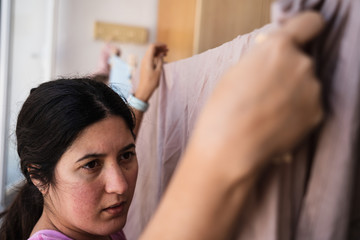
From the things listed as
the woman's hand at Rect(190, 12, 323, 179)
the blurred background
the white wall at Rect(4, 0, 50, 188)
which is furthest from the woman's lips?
the white wall at Rect(4, 0, 50, 188)

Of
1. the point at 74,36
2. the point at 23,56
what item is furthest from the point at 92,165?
the point at 74,36

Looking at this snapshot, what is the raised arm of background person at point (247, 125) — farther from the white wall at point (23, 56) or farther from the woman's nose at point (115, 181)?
the white wall at point (23, 56)

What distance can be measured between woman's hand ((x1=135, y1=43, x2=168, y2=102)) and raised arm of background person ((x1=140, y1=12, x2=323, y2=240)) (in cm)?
78

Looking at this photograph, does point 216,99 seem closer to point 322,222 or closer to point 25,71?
point 322,222

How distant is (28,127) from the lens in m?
0.83

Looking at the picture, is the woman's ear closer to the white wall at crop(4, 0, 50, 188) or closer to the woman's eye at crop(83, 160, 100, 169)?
the woman's eye at crop(83, 160, 100, 169)

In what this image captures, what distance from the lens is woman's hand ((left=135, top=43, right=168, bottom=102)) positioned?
1.06 m

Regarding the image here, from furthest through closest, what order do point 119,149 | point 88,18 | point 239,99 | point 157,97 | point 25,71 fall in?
point 88,18
point 25,71
point 157,97
point 119,149
point 239,99

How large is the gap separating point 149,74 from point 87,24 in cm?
195

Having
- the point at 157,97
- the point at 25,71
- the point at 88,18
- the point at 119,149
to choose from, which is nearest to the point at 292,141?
the point at 119,149

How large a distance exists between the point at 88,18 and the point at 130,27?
0.34 meters

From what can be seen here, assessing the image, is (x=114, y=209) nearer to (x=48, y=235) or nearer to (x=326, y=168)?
(x=48, y=235)

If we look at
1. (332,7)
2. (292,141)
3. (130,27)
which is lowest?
(292,141)

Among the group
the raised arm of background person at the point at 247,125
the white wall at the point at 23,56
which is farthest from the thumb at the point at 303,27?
the white wall at the point at 23,56
